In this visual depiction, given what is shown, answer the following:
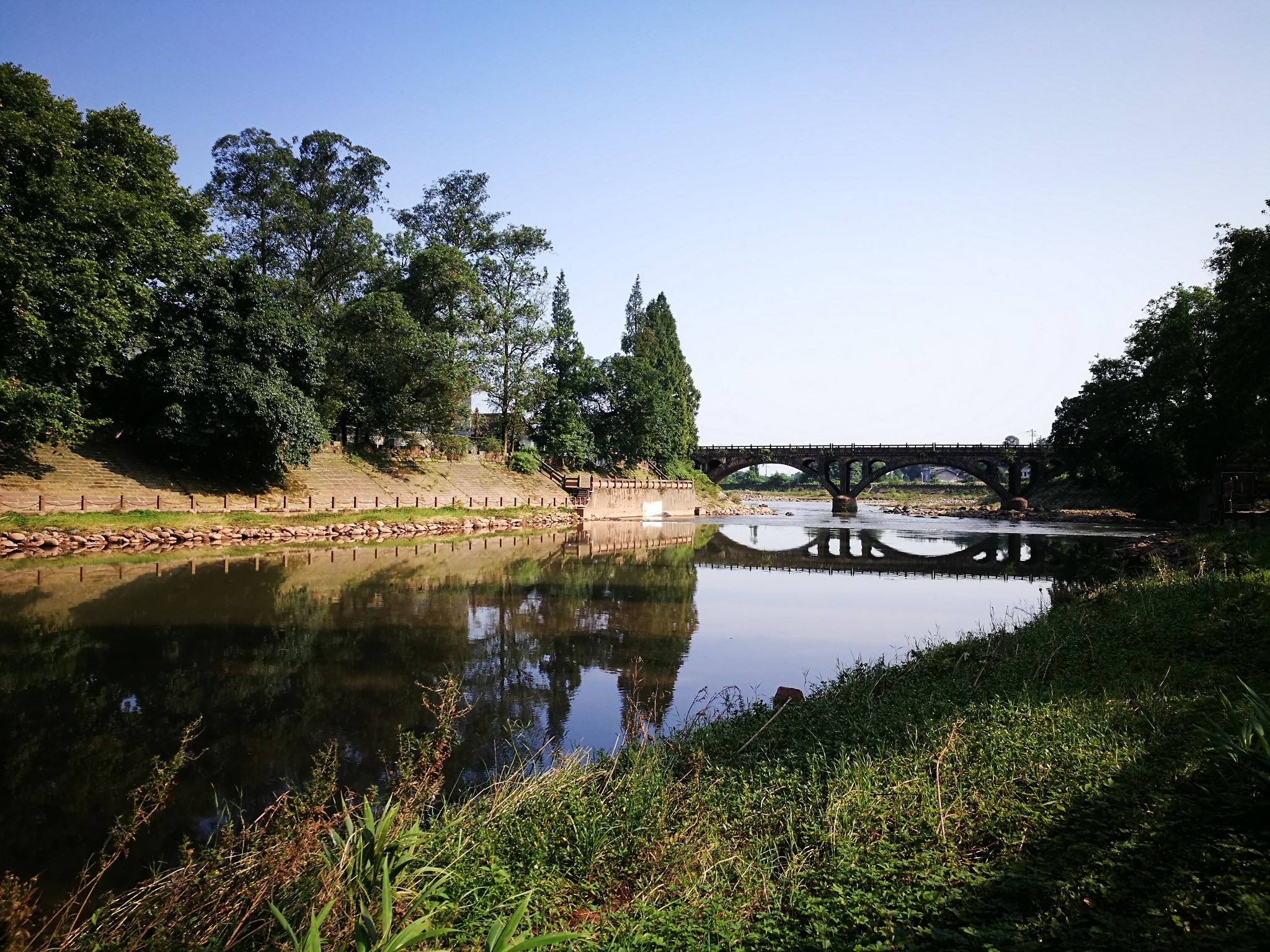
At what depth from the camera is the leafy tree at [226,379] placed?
31.2 m

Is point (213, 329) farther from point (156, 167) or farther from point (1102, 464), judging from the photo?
point (1102, 464)

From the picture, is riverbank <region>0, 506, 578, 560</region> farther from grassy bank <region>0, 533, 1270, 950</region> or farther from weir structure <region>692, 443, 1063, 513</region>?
weir structure <region>692, 443, 1063, 513</region>

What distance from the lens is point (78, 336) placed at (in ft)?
80.7

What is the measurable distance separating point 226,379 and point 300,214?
47.5 ft

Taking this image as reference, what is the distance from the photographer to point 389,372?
43.3 metres

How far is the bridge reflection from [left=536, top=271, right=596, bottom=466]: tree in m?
17.1

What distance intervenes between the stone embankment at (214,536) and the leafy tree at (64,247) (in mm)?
3950

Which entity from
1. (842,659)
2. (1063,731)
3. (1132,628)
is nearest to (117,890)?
(1063,731)

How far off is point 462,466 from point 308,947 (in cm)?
4800

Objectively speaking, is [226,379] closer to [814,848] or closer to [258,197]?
[258,197]

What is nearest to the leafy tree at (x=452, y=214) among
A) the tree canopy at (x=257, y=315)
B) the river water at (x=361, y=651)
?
the tree canopy at (x=257, y=315)

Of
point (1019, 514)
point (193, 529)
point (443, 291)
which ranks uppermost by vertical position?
point (443, 291)

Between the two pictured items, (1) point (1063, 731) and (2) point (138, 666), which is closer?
(1) point (1063, 731)

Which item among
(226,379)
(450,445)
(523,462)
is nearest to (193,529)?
(226,379)
